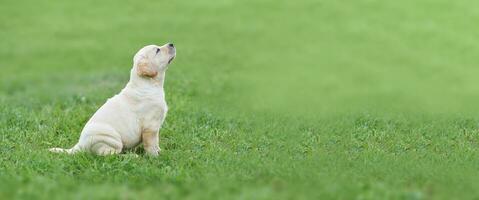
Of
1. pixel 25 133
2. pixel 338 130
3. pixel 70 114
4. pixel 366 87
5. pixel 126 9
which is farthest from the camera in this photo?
pixel 126 9

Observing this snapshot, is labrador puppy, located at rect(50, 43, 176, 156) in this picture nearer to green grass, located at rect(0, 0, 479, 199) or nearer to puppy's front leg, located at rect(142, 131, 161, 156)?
puppy's front leg, located at rect(142, 131, 161, 156)

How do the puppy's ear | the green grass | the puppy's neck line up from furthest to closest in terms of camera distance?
the puppy's neck → the puppy's ear → the green grass

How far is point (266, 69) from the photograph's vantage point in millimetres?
21734

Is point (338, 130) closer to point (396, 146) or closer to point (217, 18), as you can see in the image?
point (396, 146)

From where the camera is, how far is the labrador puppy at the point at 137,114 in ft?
37.5

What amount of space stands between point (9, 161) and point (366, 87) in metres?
10.1

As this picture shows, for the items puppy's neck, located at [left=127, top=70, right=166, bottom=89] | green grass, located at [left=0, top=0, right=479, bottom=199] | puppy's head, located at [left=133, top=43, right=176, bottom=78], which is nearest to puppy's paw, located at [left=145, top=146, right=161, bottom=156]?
green grass, located at [left=0, top=0, right=479, bottom=199]

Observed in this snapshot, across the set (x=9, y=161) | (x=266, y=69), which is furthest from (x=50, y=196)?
(x=266, y=69)

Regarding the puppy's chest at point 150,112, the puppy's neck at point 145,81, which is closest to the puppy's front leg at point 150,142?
the puppy's chest at point 150,112

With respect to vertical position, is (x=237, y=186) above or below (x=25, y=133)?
above

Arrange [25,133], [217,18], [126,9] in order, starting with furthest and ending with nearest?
[126,9]
[217,18]
[25,133]

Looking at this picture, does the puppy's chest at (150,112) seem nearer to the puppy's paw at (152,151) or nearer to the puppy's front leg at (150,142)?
the puppy's front leg at (150,142)

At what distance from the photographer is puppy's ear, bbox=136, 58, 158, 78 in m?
11.6

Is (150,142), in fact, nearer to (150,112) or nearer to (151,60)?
(150,112)
